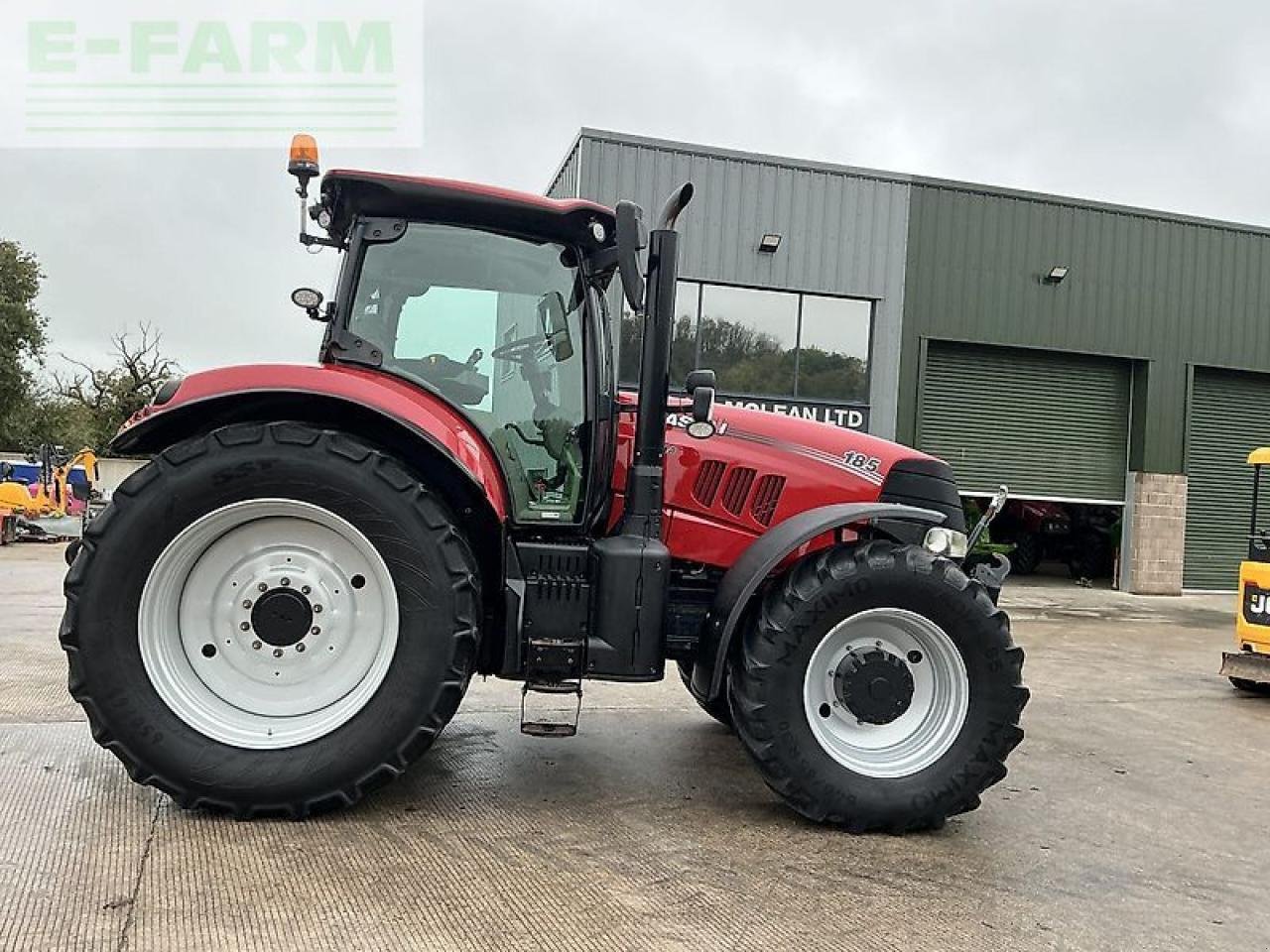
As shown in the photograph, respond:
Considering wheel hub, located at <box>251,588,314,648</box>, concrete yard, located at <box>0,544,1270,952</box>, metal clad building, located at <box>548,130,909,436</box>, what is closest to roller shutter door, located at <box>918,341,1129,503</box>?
metal clad building, located at <box>548,130,909,436</box>

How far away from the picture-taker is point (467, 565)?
3.50 meters

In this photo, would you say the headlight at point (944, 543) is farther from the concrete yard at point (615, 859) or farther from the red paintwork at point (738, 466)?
the concrete yard at point (615, 859)

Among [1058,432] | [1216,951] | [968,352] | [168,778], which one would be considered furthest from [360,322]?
[1058,432]

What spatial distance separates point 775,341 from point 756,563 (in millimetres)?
10360

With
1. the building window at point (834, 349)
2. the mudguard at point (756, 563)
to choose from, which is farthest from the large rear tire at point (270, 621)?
the building window at point (834, 349)

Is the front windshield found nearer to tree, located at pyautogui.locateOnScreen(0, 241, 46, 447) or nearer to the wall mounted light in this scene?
the wall mounted light

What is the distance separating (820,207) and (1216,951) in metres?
12.2

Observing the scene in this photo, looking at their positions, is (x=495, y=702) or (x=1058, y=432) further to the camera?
(x=1058, y=432)

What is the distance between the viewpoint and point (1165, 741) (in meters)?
5.61

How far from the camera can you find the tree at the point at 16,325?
94.2 feet

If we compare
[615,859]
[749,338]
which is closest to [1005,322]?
[749,338]

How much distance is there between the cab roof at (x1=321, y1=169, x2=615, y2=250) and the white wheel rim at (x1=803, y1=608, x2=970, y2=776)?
6.04 ft

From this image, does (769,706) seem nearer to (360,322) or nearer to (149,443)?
(360,322)

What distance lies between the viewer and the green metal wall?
14469mm
